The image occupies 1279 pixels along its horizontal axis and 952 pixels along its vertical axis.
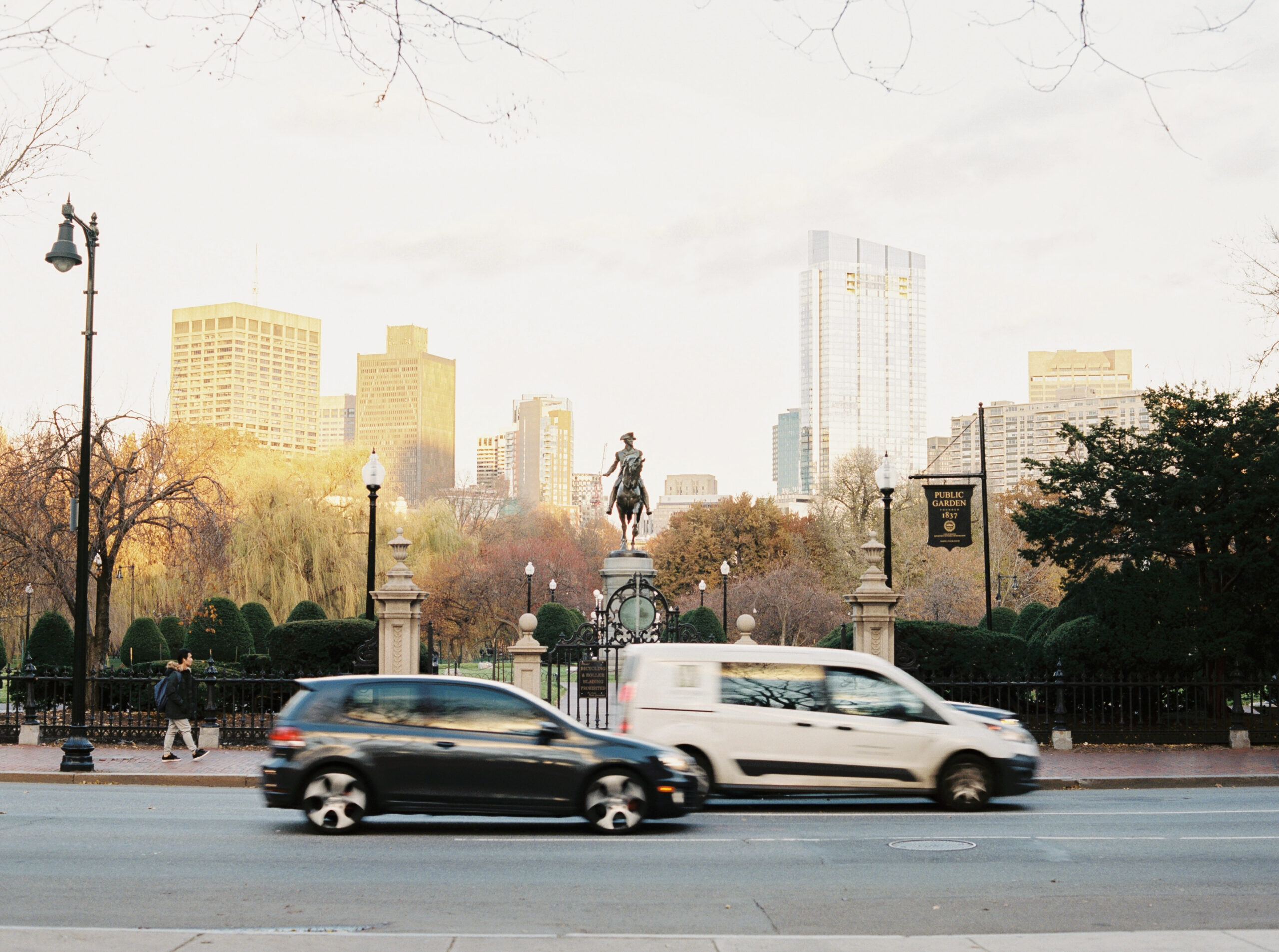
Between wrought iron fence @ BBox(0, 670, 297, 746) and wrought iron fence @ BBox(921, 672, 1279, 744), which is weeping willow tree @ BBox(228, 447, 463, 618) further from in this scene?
wrought iron fence @ BBox(921, 672, 1279, 744)

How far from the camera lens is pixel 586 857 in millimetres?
10023

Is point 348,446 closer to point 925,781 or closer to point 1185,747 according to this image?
point 1185,747

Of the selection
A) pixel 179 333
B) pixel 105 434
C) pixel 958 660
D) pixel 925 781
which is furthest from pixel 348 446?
pixel 179 333

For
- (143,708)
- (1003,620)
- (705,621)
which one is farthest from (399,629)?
(705,621)

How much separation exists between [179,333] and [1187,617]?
182789 mm

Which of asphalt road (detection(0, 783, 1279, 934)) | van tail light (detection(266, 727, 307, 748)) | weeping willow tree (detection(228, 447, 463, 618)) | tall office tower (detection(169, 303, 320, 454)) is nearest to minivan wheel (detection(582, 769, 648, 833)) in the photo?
asphalt road (detection(0, 783, 1279, 934))

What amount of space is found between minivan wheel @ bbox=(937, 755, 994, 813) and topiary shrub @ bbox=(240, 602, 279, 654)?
94.0 ft

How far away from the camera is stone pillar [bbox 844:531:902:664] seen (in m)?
20.1

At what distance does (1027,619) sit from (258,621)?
23.6 metres

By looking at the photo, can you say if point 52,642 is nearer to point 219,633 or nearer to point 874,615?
point 219,633

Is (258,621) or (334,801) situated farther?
(258,621)

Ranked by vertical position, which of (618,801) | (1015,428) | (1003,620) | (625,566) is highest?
(1015,428)

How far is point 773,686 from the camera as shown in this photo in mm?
13117

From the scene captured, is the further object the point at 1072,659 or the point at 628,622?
the point at 628,622
